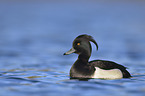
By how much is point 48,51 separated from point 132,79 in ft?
21.9

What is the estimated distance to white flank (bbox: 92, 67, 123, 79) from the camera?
924 cm

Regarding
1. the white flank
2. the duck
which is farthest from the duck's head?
the white flank

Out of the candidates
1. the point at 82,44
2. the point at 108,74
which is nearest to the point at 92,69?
the point at 108,74

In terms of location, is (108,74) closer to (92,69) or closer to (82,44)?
(92,69)

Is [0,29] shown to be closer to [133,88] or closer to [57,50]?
[57,50]

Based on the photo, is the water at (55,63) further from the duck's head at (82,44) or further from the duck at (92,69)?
the duck's head at (82,44)

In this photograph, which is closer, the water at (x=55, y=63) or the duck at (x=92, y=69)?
the water at (x=55, y=63)

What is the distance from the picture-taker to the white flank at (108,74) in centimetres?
924

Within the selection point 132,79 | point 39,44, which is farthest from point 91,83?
point 39,44

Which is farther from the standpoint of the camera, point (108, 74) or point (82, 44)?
point (82, 44)

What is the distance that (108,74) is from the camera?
934 cm

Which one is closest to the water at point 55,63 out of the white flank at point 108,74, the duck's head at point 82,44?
the white flank at point 108,74

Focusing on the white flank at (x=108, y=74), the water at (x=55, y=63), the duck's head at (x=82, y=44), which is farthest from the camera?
the duck's head at (x=82, y=44)

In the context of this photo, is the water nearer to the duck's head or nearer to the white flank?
the white flank
